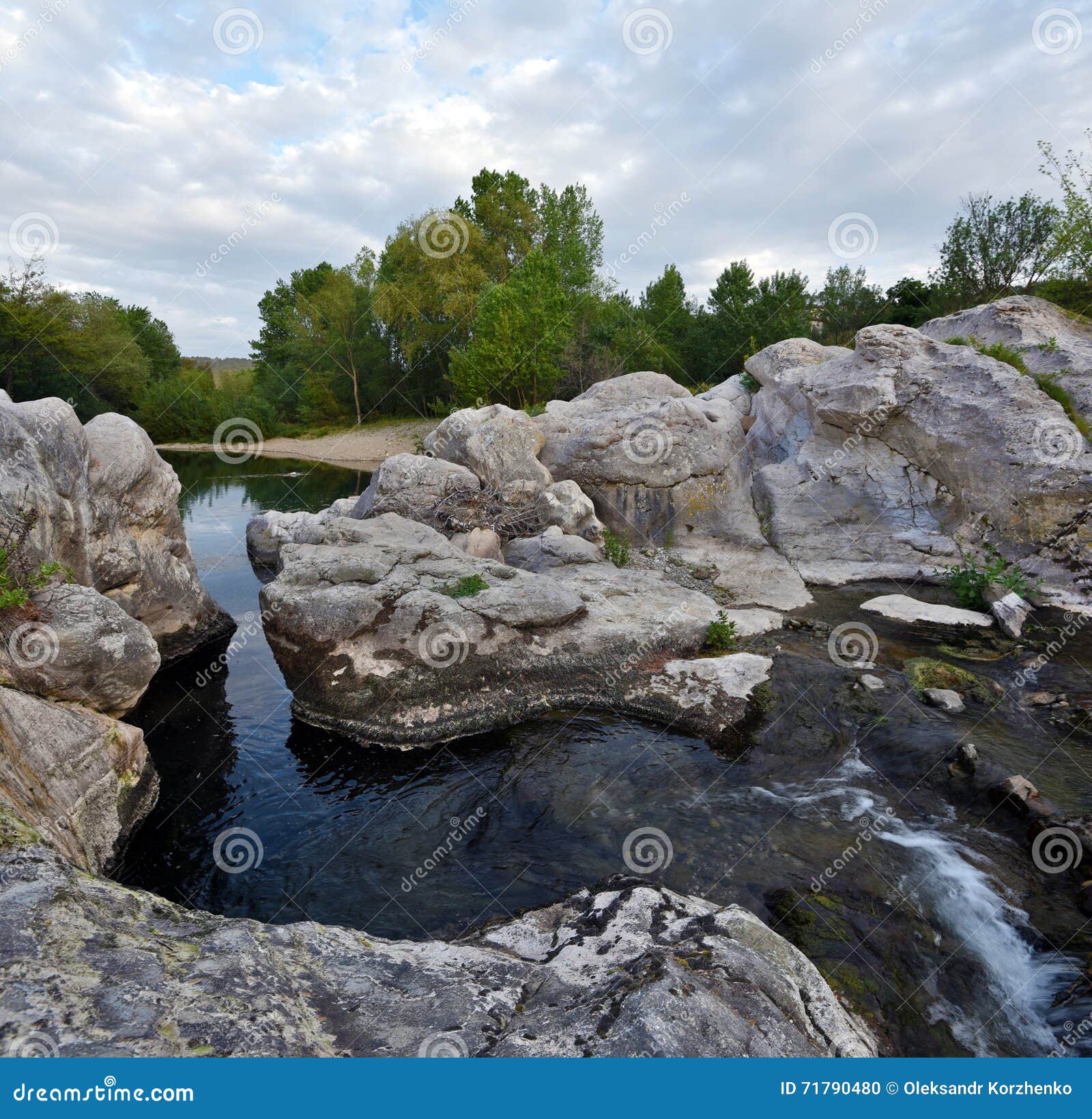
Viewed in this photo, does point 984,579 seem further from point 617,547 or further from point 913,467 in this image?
point 617,547

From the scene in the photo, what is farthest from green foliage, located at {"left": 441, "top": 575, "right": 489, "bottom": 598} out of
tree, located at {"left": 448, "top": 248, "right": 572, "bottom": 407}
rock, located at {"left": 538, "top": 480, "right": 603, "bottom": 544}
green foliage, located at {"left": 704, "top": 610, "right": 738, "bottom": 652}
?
tree, located at {"left": 448, "top": 248, "right": 572, "bottom": 407}

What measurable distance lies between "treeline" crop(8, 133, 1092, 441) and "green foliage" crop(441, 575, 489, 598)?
67.7ft

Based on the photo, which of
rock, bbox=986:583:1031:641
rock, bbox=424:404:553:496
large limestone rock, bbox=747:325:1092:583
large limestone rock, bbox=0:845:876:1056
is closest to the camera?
large limestone rock, bbox=0:845:876:1056

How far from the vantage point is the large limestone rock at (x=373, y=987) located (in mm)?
3398

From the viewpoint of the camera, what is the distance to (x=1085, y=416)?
15.7 m

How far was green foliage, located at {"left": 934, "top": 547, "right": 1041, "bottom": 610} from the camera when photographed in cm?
1432

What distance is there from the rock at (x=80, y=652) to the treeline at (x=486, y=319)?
25.8 metres

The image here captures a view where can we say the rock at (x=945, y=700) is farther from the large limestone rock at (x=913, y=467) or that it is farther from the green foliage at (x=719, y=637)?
the large limestone rock at (x=913, y=467)

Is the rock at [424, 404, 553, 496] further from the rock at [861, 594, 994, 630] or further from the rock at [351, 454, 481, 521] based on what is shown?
the rock at [861, 594, 994, 630]

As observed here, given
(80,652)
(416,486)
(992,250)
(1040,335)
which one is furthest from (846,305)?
(80,652)

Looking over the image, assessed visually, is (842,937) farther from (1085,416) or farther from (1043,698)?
(1085,416)

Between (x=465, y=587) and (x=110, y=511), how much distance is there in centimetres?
663

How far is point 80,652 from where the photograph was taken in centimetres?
810

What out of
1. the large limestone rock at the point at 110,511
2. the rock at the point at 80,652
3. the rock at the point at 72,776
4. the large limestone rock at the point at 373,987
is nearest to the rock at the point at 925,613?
the large limestone rock at the point at 373,987
